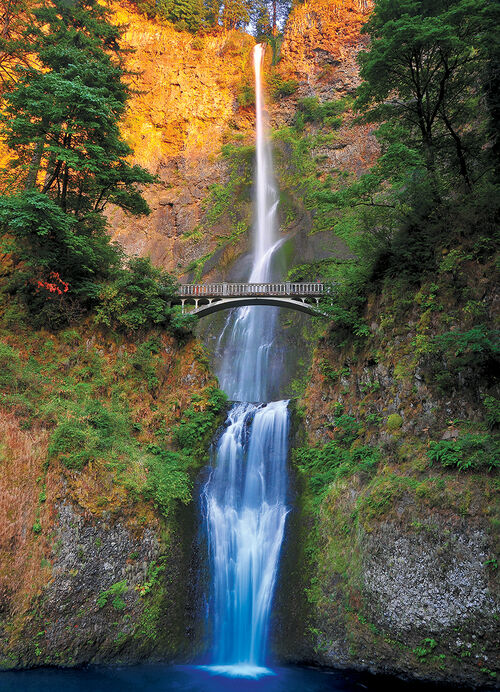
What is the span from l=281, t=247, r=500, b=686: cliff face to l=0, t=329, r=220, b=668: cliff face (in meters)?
3.31

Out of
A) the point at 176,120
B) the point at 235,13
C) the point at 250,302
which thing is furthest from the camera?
the point at 235,13

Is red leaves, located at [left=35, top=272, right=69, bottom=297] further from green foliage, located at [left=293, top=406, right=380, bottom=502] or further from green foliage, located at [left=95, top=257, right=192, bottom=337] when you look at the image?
green foliage, located at [left=293, top=406, right=380, bottom=502]

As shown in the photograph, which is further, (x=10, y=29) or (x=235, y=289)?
(x=235, y=289)

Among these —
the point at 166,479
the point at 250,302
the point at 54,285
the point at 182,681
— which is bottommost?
the point at 182,681

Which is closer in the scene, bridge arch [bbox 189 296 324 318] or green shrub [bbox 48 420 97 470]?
green shrub [bbox 48 420 97 470]

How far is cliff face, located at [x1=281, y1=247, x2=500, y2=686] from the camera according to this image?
24.2 feet

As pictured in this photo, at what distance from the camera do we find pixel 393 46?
423 inches

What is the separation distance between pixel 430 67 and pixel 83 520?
593 inches

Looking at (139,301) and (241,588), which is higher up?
(139,301)

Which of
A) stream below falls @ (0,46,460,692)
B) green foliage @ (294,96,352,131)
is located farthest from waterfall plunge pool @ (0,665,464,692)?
green foliage @ (294,96,352,131)

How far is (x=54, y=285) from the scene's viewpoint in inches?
525

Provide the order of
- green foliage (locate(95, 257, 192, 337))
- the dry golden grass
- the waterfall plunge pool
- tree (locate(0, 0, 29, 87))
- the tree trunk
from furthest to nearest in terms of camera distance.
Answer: tree (locate(0, 0, 29, 87)), green foliage (locate(95, 257, 192, 337)), the tree trunk, the dry golden grass, the waterfall plunge pool

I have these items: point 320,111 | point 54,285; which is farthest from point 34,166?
point 320,111

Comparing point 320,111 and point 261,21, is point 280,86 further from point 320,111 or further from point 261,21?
point 261,21
